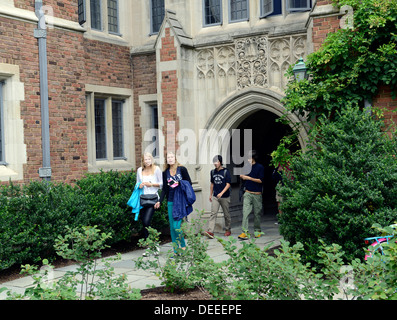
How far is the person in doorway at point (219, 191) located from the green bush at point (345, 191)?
9.06ft

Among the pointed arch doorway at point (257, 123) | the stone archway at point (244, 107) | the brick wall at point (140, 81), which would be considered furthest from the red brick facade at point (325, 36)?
the brick wall at point (140, 81)

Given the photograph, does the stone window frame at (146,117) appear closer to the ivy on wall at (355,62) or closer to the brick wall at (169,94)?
the brick wall at (169,94)

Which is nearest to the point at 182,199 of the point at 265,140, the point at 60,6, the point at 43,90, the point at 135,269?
the point at 135,269

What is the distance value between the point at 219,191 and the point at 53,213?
141 inches

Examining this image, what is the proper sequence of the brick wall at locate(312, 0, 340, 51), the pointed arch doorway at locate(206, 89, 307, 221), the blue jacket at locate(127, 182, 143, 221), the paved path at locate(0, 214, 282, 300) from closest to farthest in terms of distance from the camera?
1. the paved path at locate(0, 214, 282, 300)
2. the blue jacket at locate(127, 182, 143, 221)
3. the brick wall at locate(312, 0, 340, 51)
4. the pointed arch doorway at locate(206, 89, 307, 221)

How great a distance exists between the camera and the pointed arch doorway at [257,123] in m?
10.4

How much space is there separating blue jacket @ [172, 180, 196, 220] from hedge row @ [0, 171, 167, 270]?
1.43 m

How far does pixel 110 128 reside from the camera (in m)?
12.0

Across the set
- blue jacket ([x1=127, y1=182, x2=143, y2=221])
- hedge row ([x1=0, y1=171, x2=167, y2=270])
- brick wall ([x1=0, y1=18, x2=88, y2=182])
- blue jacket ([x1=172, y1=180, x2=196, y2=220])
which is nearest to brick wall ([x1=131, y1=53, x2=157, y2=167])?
brick wall ([x1=0, y1=18, x2=88, y2=182])

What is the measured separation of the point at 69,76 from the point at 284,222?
5443 millimetres

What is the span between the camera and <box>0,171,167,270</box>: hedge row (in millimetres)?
7102

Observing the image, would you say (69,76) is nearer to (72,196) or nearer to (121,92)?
(121,92)

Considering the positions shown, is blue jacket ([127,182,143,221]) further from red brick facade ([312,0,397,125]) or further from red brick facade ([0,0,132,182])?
red brick facade ([312,0,397,125])

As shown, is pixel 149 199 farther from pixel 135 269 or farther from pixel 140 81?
pixel 140 81
